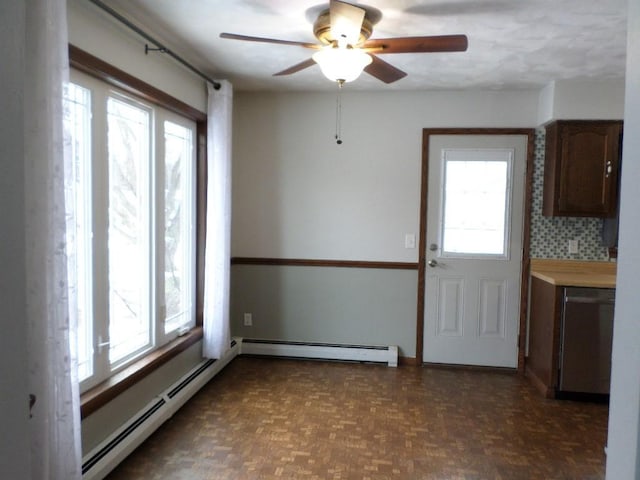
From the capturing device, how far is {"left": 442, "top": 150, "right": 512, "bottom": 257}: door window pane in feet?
12.5

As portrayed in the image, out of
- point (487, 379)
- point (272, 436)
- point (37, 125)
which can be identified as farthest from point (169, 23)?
point (487, 379)

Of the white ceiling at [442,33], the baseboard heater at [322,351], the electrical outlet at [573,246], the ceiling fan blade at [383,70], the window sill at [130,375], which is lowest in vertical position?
the baseboard heater at [322,351]

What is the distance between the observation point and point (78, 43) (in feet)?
6.68

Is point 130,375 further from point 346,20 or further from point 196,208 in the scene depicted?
point 346,20

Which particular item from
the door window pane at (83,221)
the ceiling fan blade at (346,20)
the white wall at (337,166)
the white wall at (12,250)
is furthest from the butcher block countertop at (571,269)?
the white wall at (12,250)

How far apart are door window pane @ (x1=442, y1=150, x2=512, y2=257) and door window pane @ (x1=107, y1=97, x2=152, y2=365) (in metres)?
2.44

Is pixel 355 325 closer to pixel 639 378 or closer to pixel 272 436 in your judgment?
pixel 272 436

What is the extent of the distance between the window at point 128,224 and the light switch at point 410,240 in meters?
1.80

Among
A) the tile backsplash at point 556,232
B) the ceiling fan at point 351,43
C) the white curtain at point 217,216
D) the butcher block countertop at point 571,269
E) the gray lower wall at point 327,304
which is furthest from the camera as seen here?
the gray lower wall at point 327,304

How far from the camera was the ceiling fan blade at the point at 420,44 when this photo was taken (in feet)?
6.46

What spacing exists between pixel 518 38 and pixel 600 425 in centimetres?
250

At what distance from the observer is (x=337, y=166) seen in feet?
13.1

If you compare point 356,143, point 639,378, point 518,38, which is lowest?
point 639,378

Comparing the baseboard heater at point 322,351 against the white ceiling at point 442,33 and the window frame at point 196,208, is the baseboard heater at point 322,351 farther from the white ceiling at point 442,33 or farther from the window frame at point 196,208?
the white ceiling at point 442,33
